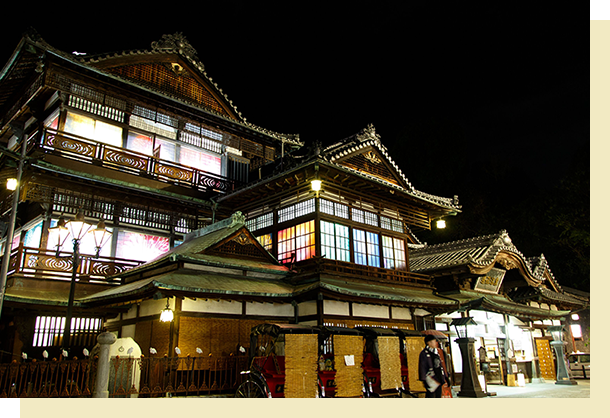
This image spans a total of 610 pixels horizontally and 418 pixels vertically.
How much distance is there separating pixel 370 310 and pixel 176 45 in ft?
53.5

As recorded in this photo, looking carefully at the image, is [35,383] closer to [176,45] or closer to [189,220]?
[189,220]

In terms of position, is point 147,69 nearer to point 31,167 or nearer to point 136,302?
point 31,167

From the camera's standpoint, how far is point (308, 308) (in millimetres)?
15430

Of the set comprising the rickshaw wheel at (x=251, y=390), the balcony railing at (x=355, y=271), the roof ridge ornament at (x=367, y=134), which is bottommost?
the rickshaw wheel at (x=251, y=390)

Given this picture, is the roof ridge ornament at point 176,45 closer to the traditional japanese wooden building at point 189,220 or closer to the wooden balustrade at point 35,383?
the traditional japanese wooden building at point 189,220

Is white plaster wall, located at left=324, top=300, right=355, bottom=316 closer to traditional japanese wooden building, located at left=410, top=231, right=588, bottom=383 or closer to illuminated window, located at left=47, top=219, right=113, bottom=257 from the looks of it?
traditional japanese wooden building, located at left=410, top=231, right=588, bottom=383

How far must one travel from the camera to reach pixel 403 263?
20031 mm

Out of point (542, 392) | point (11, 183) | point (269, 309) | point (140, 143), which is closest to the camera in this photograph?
point (11, 183)

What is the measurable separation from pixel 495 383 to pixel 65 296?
17656 millimetres

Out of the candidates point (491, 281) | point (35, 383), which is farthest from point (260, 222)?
point (491, 281)

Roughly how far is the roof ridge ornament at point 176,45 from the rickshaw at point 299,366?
1637 cm

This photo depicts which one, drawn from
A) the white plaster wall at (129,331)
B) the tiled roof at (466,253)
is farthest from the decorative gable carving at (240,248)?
the tiled roof at (466,253)

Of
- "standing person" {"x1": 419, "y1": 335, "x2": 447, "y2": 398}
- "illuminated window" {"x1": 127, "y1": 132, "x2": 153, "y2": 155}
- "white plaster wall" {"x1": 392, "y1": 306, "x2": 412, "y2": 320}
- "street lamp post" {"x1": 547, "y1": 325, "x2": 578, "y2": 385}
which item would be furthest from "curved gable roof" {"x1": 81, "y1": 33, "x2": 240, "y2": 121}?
"street lamp post" {"x1": 547, "y1": 325, "x2": 578, "y2": 385}

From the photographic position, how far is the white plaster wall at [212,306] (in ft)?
44.5
